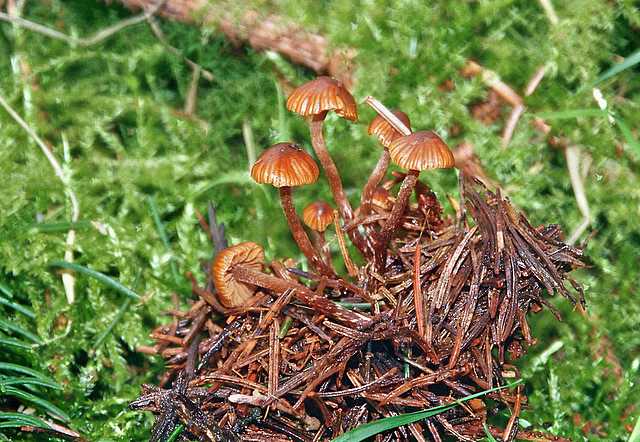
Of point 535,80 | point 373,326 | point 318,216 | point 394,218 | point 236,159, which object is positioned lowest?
point 236,159

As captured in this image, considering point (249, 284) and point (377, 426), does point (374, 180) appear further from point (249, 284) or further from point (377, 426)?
point (377, 426)

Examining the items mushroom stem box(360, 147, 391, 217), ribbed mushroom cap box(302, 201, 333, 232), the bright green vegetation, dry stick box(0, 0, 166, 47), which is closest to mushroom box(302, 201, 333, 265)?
ribbed mushroom cap box(302, 201, 333, 232)

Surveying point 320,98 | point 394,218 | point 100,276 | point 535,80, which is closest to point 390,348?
point 394,218

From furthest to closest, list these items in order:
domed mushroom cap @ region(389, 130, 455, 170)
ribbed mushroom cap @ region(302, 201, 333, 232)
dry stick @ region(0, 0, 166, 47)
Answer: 1. dry stick @ region(0, 0, 166, 47)
2. ribbed mushroom cap @ region(302, 201, 333, 232)
3. domed mushroom cap @ region(389, 130, 455, 170)

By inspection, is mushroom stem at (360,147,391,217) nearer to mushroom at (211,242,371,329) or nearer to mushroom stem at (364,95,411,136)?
mushroom stem at (364,95,411,136)

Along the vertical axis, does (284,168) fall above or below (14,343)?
above

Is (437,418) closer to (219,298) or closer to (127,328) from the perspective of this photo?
(219,298)

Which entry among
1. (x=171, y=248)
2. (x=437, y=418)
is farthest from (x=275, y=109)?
(x=437, y=418)
